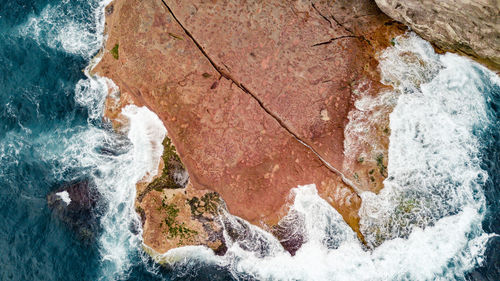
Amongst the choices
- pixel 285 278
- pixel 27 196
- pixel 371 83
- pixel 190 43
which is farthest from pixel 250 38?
pixel 27 196

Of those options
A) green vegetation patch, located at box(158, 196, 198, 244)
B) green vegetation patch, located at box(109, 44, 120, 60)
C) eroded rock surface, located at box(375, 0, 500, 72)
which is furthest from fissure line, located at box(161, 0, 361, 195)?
eroded rock surface, located at box(375, 0, 500, 72)

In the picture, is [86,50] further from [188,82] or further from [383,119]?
[383,119]

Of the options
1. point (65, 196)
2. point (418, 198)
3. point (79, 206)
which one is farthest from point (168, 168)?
point (418, 198)

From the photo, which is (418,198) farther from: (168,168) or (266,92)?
(168,168)

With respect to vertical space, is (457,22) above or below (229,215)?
above

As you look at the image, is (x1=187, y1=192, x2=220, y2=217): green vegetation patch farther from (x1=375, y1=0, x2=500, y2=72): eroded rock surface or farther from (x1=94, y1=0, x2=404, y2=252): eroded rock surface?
(x1=375, y1=0, x2=500, y2=72): eroded rock surface

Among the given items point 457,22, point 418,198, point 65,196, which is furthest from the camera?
point 65,196

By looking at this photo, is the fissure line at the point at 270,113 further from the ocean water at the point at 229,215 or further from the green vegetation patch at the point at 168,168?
the green vegetation patch at the point at 168,168
